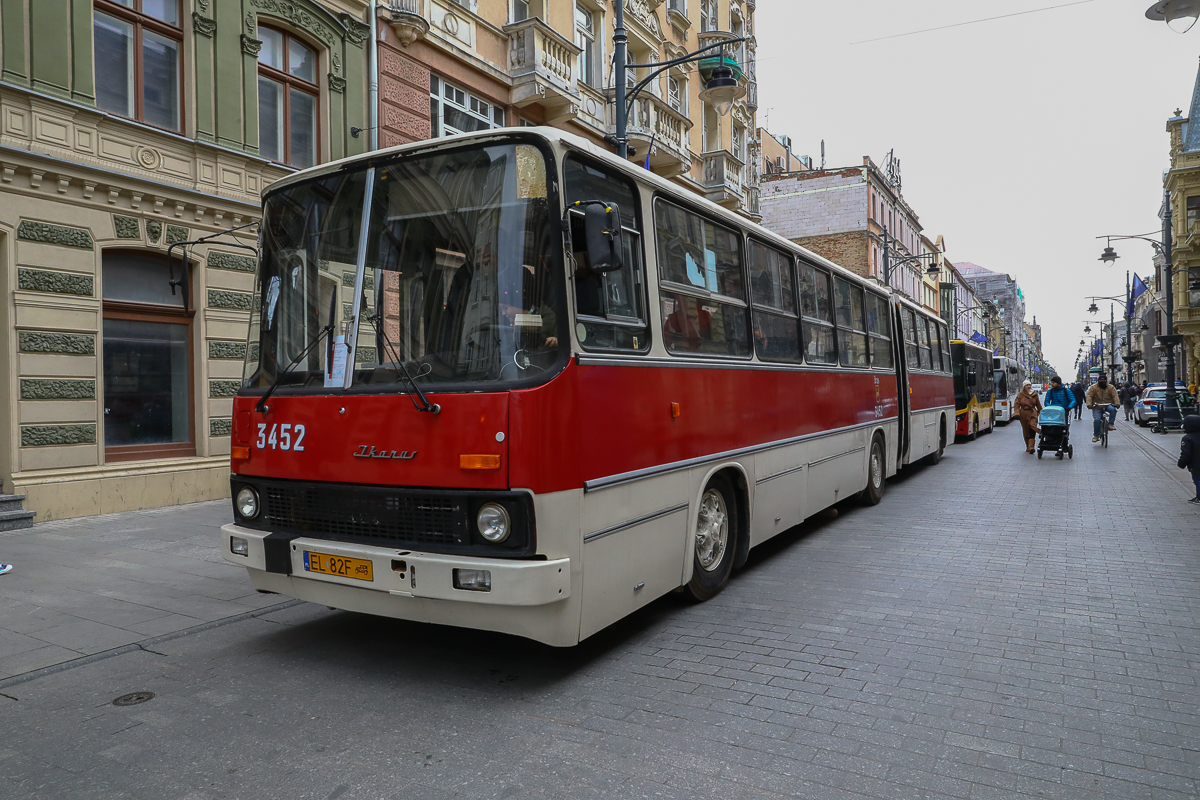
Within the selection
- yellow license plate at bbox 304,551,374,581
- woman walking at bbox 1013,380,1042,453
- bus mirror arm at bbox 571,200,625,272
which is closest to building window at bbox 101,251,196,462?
yellow license plate at bbox 304,551,374,581

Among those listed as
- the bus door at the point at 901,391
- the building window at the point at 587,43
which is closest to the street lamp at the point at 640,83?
the bus door at the point at 901,391

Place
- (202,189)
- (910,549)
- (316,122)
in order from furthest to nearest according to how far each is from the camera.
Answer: (316,122) < (202,189) < (910,549)

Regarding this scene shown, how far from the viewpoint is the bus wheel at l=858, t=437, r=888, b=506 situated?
11234 mm

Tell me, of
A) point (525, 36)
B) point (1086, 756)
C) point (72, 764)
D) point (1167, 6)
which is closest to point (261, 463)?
point (72, 764)

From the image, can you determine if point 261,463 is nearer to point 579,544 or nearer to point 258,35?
point 579,544

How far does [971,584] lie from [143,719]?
5.85m

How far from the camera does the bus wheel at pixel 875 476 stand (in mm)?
11234

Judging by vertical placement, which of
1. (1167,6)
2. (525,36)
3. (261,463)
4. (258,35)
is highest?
(525,36)

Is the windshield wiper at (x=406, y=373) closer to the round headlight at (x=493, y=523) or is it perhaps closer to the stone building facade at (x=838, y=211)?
the round headlight at (x=493, y=523)

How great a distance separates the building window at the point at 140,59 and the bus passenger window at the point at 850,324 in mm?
9437

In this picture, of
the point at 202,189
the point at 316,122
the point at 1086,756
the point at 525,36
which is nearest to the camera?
the point at 1086,756

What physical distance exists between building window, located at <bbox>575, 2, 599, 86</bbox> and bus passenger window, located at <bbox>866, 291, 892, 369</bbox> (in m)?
12.1

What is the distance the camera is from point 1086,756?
363 centimetres

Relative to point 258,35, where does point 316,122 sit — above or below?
below
